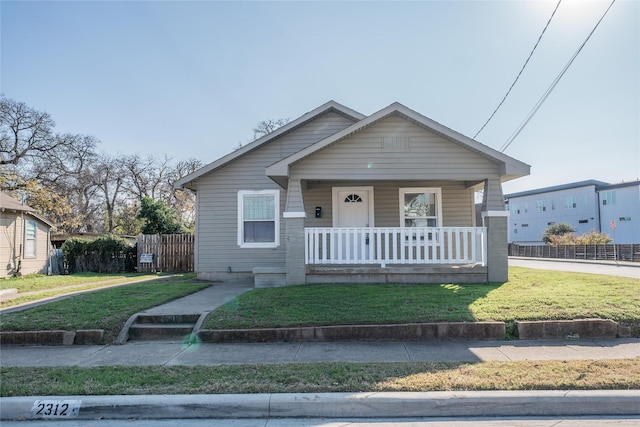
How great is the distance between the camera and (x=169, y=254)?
56.7ft

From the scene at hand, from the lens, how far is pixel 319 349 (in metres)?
5.97

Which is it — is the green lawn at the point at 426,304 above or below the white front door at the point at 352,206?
below

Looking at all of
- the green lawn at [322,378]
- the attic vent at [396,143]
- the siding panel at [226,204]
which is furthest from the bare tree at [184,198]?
the green lawn at [322,378]

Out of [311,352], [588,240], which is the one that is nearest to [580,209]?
[588,240]

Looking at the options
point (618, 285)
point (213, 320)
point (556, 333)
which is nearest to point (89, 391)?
point (213, 320)

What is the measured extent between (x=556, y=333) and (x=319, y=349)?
375 centimetres

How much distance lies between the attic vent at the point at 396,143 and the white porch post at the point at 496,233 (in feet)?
7.16

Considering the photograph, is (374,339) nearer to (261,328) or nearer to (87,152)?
(261,328)

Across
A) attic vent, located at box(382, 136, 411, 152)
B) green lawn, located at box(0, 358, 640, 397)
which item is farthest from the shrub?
green lawn, located at box(0, 358, 640, 397)

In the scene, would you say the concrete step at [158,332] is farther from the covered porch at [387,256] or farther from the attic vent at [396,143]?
the attic vent at [396,143]

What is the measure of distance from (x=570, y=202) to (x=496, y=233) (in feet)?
151

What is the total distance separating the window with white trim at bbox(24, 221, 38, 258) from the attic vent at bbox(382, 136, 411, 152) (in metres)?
14.9

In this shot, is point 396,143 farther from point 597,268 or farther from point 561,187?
point 561,187

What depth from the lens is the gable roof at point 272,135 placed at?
12.1 meters
